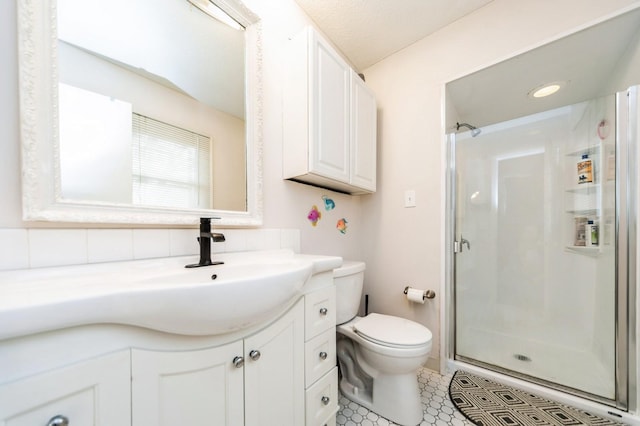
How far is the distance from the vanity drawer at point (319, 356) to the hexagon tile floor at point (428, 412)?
41cm

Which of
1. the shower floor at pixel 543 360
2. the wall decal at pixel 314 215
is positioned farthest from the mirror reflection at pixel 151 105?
the shower floor at pixel 543 360

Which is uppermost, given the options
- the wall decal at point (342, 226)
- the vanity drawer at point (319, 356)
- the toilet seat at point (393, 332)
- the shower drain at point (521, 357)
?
the wall decal at point (342, 226)

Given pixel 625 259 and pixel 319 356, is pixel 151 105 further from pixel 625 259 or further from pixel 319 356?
pixel 625 259

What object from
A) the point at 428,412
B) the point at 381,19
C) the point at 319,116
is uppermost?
the point at 381,19

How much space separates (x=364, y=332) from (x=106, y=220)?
45.9 inches

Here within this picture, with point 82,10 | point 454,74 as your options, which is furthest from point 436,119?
point 82,10

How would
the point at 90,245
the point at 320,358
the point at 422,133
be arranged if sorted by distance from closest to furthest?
the point at 90,245 < the point at 320,358 < the point at 422,133

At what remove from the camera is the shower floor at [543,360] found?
1239mm

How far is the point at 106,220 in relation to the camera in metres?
0.71

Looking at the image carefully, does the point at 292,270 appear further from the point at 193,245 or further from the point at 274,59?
the point at 274,59

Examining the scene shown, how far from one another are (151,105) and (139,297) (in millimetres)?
752

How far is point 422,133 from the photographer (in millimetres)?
1635

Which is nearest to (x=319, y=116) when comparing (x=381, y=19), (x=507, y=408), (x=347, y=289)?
(x=381, y=19)

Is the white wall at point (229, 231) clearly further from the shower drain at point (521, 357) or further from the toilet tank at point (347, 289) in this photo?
the shower drain at point (521, 357)
